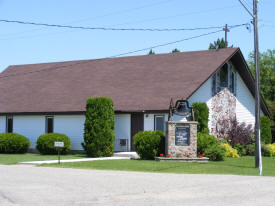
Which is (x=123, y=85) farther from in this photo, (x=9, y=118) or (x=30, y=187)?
(x=30, y=187)

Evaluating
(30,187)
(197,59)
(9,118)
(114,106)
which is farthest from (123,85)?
(30,187)

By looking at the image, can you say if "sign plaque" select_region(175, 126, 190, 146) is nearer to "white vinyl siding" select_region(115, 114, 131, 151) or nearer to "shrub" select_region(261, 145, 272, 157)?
"white vinyl siding" select_region(115, 114, 131, 151)

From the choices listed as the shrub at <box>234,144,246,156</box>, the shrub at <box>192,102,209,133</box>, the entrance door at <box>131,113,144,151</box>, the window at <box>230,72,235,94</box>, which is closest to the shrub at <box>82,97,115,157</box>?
the entrance door at <box>131,113,144,151</box>

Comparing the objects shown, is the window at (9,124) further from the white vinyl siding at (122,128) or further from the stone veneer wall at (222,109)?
the stone veneer wall at (222,109)

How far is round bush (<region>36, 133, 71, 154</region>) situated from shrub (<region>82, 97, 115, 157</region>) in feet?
8.95

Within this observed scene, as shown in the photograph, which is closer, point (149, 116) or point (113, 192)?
point (113, 192)

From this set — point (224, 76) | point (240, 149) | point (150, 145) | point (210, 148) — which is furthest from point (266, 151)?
point (150, 145)

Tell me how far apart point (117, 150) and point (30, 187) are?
16943 millimetres

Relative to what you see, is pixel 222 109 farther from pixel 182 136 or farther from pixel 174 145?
pixel 174 145

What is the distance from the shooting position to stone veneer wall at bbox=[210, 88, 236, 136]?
3278cm

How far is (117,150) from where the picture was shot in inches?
1179

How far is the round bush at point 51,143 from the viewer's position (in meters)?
29.3

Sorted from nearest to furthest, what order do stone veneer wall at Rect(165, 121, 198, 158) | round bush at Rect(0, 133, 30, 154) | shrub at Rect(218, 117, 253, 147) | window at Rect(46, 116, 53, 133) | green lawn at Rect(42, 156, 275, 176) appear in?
green lawn at Rect(42, 156, 275, 176)
stone veneer wall at Rect(165, 121, 198, 158)
round bush at Rect(0, 133, 30, 154)
shrub at Rect(218, 117, 253, 147)
window at Rect(46, 116, 53, 133)

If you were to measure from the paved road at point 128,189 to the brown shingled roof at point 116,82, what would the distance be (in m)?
12.0
